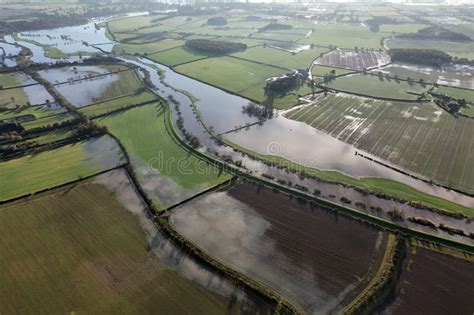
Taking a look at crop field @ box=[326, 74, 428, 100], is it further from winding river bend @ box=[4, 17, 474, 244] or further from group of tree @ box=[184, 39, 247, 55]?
group of tree @ box=[184, 39, 247, 55]

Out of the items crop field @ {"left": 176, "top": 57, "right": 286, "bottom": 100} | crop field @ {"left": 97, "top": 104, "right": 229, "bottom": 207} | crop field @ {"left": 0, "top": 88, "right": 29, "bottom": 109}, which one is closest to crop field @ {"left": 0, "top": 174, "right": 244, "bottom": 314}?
crop field @ {"left": 97, "top": 104, "right": 229, "bottom": 207}

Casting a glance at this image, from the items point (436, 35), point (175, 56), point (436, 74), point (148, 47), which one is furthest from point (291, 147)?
point (436, 35)

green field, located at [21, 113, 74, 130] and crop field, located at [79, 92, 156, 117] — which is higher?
green field, located at [21, 113, 74, 130]

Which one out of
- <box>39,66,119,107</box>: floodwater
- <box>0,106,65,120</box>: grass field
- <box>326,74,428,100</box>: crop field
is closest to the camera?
<box>0,106,65,120</box>: grass field

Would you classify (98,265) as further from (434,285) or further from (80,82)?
(80,82)

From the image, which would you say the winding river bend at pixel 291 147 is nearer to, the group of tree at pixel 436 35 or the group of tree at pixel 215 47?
the group of tree at pixel 215 47

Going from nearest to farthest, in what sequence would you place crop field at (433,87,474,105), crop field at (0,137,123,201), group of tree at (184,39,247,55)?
crop field at (0,137,123,201)
crop field at (433,87,474,105)
group of tree at (184,39,247,55)

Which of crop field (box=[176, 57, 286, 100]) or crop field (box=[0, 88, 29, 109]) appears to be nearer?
crop field (box=[0, 88, 29, 109])

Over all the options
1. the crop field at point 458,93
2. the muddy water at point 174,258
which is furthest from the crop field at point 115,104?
the crop field at point 458,93

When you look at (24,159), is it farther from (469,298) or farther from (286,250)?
(469,298)
